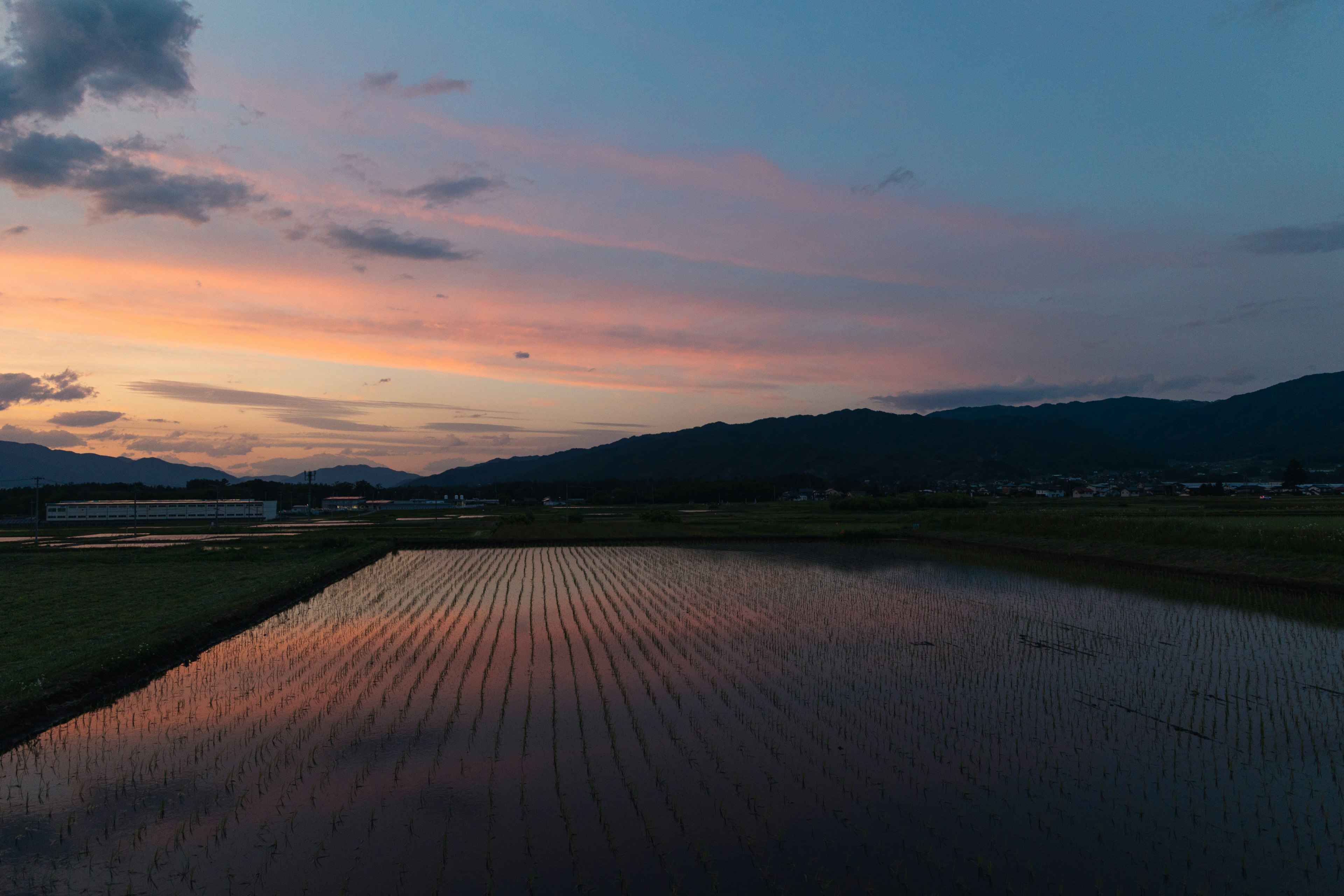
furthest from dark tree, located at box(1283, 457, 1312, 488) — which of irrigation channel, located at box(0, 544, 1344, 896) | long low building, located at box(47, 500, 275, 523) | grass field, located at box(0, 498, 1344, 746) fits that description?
long low building, located at box(47, 500, 275, 523)

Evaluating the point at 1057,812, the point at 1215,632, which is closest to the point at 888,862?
the point at 1057,812

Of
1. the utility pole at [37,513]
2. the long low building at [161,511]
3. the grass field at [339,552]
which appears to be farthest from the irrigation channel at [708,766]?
the long low building at [161,511]

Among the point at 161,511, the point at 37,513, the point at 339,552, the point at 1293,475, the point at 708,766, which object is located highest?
the point at 37,513

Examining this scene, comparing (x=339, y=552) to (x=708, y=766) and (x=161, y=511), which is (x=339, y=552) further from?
(x=161, y=511)

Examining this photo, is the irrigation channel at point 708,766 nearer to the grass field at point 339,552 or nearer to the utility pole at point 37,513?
the grass field at point 339,552

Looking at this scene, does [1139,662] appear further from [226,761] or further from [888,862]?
[226,761]

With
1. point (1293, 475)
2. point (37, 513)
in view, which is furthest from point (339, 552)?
point (1293, 475)
